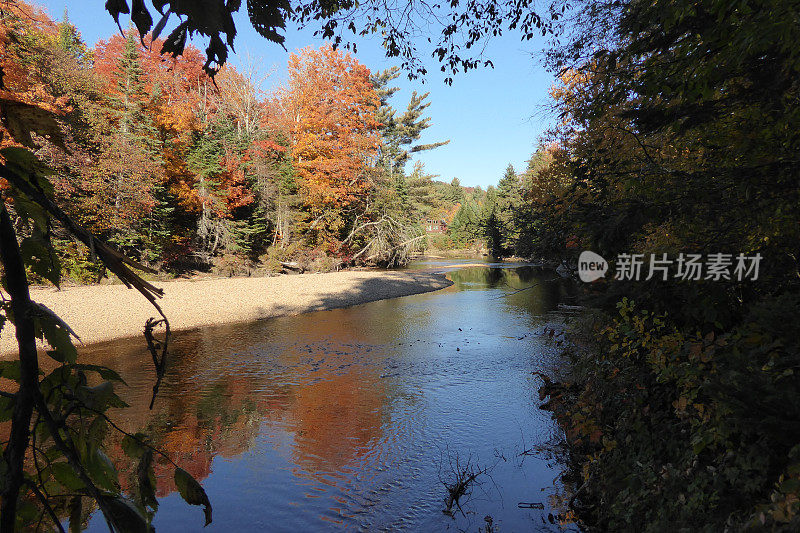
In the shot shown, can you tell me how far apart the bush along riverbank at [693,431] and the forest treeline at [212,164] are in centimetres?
1843

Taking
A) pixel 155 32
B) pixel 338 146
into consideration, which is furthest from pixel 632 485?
pixel 338 146

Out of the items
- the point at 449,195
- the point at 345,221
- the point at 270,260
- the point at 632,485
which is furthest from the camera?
the point at 449,195

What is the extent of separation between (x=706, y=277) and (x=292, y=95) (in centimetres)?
3369

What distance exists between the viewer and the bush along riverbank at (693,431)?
9.81ft

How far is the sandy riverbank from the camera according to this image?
1413cm

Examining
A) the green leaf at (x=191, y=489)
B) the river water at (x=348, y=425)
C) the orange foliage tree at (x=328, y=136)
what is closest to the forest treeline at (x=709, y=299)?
the river water at (x=348, y=425)

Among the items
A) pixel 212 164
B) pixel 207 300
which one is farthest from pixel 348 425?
pixel 212 164

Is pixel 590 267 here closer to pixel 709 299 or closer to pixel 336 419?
pixel 709 299

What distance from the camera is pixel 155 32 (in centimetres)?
86

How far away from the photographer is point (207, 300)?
18.8 m

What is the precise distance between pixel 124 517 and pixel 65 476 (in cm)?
30

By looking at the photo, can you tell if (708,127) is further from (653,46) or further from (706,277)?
(706,277)

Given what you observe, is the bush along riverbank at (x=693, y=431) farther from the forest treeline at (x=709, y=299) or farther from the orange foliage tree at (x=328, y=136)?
the orange foliage tree at (x=328, y=136)

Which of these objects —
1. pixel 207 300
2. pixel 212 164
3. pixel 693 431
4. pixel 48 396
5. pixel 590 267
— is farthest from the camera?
pixel 212 164
